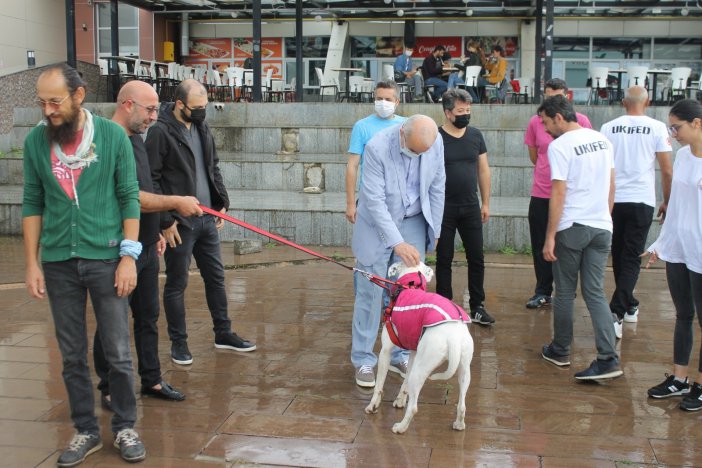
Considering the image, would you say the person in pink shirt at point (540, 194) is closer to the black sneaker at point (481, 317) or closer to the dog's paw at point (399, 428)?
the black sneaker at point (481, 317)

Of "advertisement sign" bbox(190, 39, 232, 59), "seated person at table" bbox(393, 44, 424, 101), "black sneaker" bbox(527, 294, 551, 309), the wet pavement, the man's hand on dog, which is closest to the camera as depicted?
the wet pavement

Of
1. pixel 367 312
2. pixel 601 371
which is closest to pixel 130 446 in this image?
pixel 367 312

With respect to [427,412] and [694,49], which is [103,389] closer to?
[427,412]

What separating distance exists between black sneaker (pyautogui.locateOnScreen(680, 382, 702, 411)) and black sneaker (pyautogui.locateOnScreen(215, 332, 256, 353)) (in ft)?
9.54

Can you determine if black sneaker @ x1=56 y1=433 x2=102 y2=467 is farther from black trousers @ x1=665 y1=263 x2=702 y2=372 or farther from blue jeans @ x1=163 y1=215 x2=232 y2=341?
black trousers @ x1=665 y1=263 x2=702 y2=372

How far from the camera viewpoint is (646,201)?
5902 mm

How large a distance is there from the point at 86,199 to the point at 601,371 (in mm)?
3350

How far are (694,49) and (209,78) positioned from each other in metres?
15.5

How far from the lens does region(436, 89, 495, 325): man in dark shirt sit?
610cm

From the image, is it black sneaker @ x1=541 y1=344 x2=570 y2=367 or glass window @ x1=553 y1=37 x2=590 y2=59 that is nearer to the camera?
black sneaker @ x1=541 y1=344 x2=570 y2=367

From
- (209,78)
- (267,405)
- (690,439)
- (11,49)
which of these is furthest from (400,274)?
(11,49)

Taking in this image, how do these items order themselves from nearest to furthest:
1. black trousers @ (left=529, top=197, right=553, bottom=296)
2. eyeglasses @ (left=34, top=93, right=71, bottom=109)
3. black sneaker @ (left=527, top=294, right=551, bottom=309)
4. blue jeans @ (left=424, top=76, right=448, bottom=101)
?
eyeglasses @ (left=34, top=93, right=71, bottom=109), black trousers @ (left=529, top=197, right=553, bottom=296), black sneaker @ (left=527, top=294, right=551, bottom=309), blue jeans @ (left=424, top=76, right=448, bottom=101)

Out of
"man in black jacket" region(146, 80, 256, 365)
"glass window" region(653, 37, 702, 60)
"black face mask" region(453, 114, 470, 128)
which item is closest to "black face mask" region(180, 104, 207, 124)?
"man in black jacket" region(146, 80, 256, 365)

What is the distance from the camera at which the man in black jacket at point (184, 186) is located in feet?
16.0
